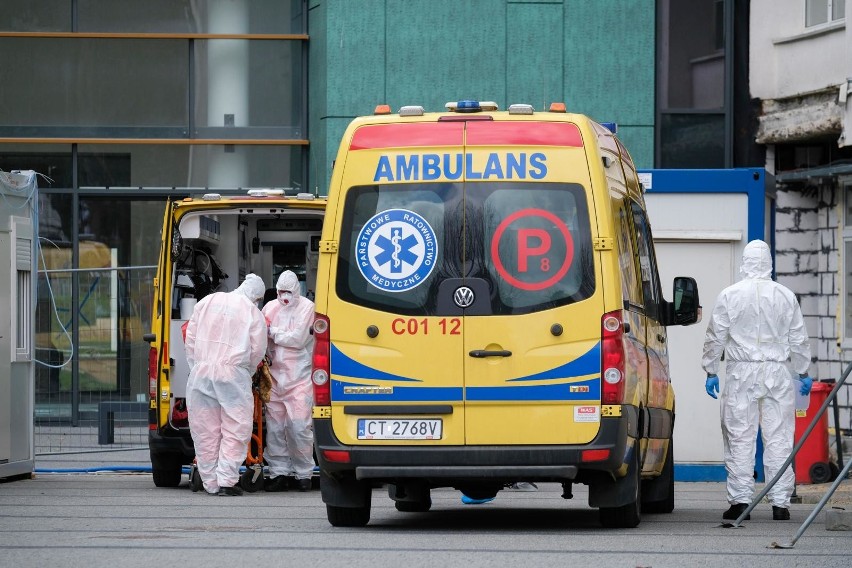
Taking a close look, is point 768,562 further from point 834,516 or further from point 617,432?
point 834,516

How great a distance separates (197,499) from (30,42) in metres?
9.93

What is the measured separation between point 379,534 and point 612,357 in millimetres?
1659

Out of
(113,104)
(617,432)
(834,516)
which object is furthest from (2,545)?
(113,104)

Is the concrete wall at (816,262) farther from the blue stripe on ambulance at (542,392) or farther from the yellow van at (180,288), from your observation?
the blue stripe on ambulance at (542,392)

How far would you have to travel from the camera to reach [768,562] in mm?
8617

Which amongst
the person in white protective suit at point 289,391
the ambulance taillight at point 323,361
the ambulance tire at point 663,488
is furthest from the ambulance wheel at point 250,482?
the ambulance taillight at point 323,361

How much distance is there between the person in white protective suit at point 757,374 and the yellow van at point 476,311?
1.66 m

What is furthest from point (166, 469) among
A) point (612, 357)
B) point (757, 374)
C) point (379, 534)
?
point (612, 357)

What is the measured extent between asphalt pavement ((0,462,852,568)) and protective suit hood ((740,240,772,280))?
63.5 inches

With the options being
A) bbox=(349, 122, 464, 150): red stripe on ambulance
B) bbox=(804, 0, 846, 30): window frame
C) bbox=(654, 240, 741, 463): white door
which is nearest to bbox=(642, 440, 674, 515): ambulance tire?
bbox=(349, 122, 464, 150): red stripe on ambulance

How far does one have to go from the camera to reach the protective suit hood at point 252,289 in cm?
1388

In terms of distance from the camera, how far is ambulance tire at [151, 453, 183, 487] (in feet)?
46.6

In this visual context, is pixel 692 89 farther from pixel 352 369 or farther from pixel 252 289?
pixel 352 369

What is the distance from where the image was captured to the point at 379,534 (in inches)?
389
